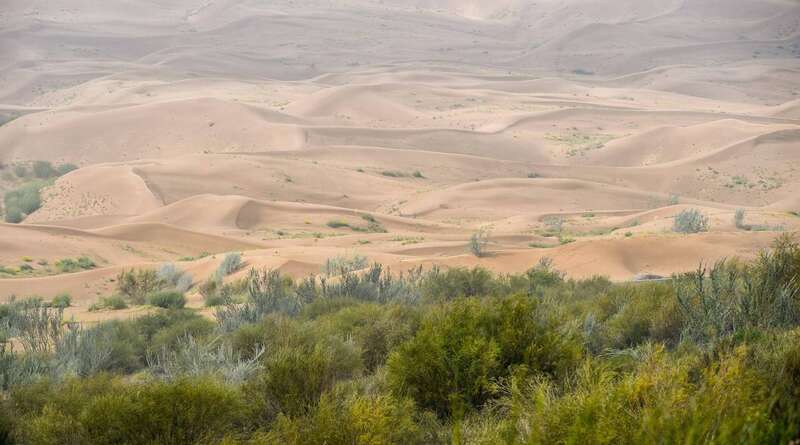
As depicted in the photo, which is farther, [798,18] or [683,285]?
[798,18]

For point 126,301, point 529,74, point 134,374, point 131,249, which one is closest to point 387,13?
point 529,74

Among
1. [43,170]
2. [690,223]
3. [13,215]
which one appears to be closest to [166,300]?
[690,223]

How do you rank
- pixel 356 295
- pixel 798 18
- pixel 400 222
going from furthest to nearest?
1. pixel 798 18
2. pixel 400 222
3. pixel 356 295

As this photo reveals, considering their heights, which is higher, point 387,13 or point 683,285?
point 387,13

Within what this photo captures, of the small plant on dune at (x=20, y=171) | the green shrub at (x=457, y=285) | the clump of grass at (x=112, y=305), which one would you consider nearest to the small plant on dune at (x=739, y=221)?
the green shrub at (x=457, y=285)

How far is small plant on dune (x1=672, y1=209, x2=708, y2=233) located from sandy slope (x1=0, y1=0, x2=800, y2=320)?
1031 millimetres

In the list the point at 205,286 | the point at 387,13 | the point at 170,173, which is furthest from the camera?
the point at 387,13

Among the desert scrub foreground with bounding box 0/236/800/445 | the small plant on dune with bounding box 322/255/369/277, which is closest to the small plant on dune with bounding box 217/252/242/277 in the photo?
the small plant on dune with bounding box 322/255/369/277

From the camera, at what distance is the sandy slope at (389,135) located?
28.1 metres

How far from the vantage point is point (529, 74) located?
101812 mm

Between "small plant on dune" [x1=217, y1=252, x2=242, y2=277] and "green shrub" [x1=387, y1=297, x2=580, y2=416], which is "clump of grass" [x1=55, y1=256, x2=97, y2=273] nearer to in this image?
"small plant on dune" [x1=217, y1=252, x2=242, y2=277]

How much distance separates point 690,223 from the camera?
86.8ft

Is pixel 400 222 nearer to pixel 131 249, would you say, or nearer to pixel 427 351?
pixel 131 249

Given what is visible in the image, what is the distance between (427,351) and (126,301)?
45.2 ft
